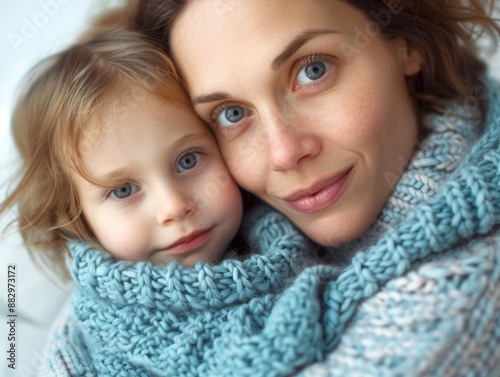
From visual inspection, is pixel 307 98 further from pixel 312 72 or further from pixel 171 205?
pixel 171 205

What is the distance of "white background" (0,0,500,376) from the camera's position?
1.28 meters

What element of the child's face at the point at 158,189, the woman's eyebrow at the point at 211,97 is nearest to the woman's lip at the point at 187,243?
the child's face at the point at 158,189

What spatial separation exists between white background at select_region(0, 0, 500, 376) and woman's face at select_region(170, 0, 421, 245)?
1.13 feet

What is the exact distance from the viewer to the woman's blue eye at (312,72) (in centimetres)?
104

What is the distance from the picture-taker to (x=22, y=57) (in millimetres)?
1291

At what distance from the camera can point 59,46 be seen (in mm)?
1261

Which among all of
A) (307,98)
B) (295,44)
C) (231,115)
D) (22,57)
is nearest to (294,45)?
(295,44)

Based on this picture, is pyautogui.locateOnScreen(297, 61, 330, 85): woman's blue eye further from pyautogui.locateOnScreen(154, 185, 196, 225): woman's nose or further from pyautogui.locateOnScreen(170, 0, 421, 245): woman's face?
pyautogui.locateOnScreen(154, 185, 196, 225): woman's nose

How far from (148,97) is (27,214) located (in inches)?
15.9

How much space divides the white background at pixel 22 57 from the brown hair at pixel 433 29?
0.56ft

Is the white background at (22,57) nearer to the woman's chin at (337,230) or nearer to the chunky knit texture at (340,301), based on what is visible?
the chunky knit texture at (340,301)

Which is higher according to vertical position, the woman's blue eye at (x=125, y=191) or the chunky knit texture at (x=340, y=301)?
the woman's blue eye at (x=125, y=191)

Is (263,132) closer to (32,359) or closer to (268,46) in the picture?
(268,46)

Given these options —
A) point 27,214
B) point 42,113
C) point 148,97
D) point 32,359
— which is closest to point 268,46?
point 148,97
